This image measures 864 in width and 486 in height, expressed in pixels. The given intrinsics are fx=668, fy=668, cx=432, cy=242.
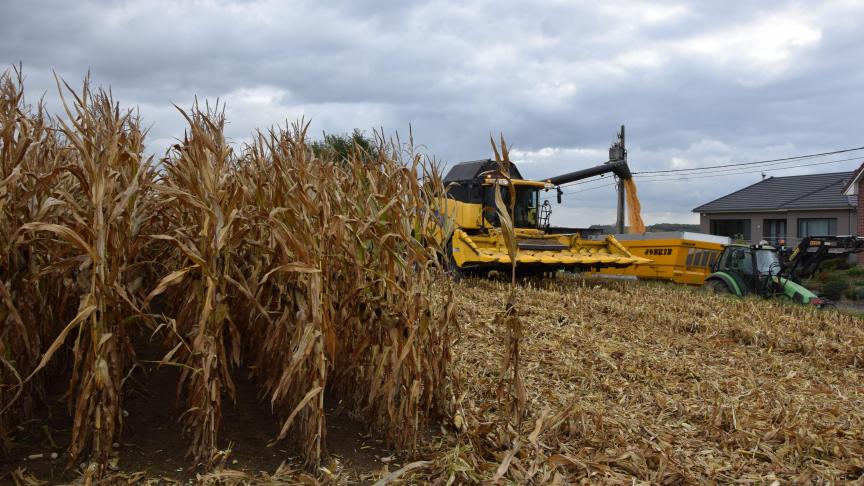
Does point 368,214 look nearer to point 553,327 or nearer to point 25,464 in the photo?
point 25,464

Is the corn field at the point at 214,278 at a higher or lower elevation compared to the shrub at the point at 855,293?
higher

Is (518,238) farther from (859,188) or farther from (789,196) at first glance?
(789,196)

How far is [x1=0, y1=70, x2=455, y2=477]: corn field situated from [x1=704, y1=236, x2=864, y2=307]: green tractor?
10.4 meters

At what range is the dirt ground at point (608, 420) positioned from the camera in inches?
120

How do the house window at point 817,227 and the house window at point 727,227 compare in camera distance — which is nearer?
the house window at point 817,227

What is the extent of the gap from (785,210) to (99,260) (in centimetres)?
3494

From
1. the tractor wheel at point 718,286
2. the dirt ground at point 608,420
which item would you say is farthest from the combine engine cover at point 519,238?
the dirt ground at point 608,420

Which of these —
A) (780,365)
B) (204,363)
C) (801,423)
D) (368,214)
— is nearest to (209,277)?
(204,363)

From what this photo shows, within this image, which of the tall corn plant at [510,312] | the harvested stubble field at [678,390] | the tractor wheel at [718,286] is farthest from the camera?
the tractor wheel at [718,286]

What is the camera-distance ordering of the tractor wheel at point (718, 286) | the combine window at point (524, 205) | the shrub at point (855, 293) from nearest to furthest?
the tractor wheel at point (718, 286) < the combine window at point (524, 205) < the shrub at point (855, 293)

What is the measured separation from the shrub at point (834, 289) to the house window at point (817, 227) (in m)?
13.4

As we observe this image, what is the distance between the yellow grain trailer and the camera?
1592cm

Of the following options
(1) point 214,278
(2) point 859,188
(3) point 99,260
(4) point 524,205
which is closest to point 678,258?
(4) point 524,205

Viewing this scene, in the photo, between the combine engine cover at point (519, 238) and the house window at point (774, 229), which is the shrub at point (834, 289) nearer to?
the combine engine cover at point (519, 238)
